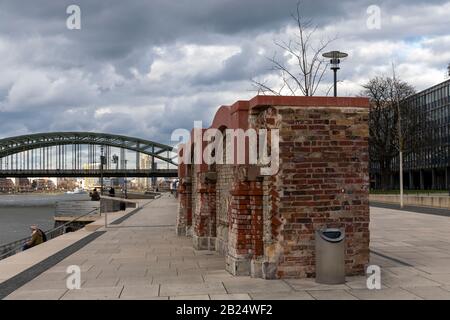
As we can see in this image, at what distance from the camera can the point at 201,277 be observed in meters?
9.38

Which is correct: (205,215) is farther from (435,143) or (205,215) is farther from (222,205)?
(435,143)

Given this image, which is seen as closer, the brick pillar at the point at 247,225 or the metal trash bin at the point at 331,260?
the metal trash bin at the point at 331,260

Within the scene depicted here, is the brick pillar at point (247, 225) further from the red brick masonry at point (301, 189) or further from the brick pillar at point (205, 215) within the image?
the brick pillar at point (205, 215)

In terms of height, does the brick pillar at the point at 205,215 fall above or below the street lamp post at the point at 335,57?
below

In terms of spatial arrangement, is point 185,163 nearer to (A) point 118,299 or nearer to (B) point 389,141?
(A) point 118,299

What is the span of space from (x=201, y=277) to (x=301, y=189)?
2.35m

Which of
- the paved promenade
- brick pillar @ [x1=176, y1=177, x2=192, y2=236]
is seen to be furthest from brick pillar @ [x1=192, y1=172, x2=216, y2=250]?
brick pillar @ [x1=176, y1=177, x2=192, y2=236]

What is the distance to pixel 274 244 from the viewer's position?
29.5 feet

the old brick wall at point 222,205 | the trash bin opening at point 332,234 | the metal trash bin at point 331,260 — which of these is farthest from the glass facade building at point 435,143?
the metal trash bin at point 331,260

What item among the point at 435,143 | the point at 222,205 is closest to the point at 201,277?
the point at 222,205

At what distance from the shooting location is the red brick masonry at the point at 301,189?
29.5ft

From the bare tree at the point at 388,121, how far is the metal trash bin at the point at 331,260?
4926cm
